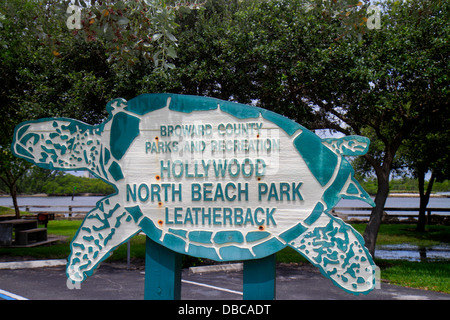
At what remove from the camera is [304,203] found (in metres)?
3.80

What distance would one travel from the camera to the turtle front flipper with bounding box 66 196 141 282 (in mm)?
4160

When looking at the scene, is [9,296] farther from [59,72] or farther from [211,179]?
[211,179]

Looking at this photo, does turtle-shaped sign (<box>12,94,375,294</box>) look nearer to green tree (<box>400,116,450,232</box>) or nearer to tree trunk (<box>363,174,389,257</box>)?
tree trunk (<box>363,174,389,257</box>)

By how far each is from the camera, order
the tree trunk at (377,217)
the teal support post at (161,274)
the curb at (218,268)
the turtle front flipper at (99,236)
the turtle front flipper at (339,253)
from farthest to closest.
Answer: the tree trunk at (377,217) → the curb at (218,268) → the turtle front flipper at (99,236) → the teal support post at (161,274) → the turtle front flipper at (339,253)

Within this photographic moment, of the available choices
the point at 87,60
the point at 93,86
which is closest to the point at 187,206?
the point at 93,86

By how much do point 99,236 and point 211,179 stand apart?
4.22 feet

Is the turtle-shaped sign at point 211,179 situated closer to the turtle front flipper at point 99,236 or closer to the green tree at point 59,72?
the turtle front flipper at point 99,236

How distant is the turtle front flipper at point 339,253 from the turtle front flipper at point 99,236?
1700 millimetres

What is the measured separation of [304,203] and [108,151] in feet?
6.71

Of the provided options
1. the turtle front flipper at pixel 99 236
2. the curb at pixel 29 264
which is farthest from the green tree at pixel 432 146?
the curb at pixel 29 264

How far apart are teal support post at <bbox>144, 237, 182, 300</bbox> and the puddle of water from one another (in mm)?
10630

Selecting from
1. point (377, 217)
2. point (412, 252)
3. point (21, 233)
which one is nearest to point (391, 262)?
point (377, 217)

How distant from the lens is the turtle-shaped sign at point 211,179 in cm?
376

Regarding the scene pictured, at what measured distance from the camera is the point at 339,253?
145 inches
